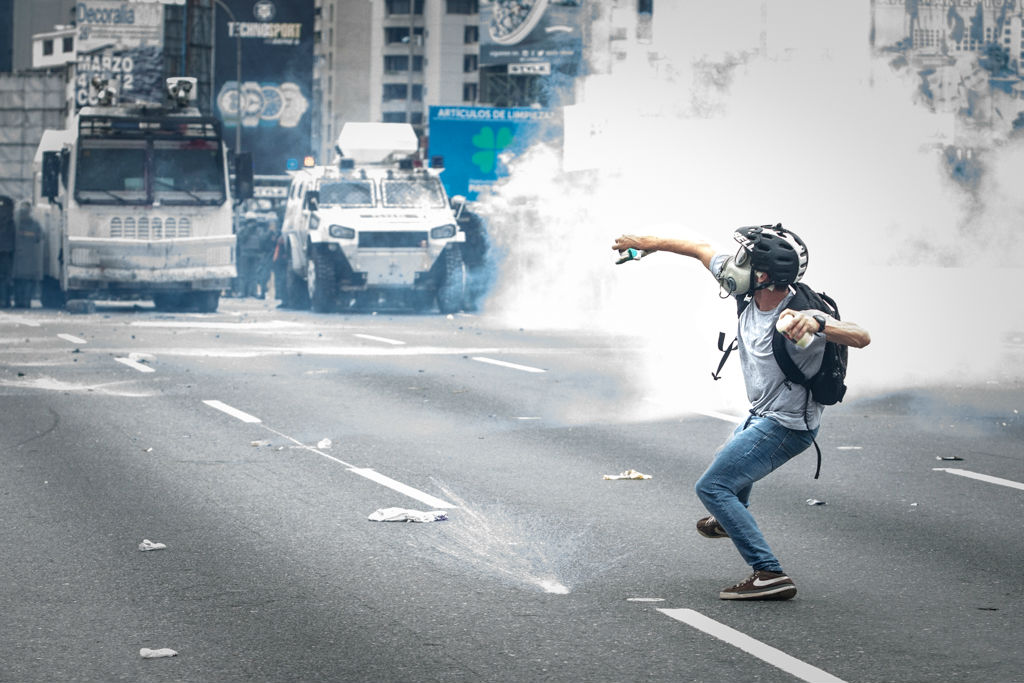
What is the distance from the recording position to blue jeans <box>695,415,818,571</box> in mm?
7047

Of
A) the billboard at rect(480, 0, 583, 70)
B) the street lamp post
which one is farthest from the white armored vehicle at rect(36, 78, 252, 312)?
the street lamp post

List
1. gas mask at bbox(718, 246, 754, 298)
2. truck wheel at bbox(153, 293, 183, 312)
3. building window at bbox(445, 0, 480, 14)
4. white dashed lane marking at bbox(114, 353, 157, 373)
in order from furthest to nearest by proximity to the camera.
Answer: building window at bbox(445, 0, 480, 14) → truck wheel at bbox(153, 293, 183, 312) → white dashed lane marking at bbox(114, 353, 157, 373) → gas mask at bbox(718, 246, 754, 298)

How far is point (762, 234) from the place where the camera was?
6895mm

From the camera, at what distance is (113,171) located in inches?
1078

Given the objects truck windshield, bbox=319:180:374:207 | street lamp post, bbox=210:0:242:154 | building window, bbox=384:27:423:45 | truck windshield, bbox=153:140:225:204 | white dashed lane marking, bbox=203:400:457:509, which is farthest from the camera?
building window, bbox=384:27:423:45

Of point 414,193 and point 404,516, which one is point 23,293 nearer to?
point 414,193

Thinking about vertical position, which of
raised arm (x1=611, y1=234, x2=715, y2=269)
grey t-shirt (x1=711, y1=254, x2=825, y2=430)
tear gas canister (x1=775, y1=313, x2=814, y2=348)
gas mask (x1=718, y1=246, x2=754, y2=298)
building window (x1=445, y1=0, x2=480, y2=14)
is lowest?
grey t-shirt (x1=711, y1=254, x2=825, y2=430)

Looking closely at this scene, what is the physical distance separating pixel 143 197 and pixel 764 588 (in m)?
21.9

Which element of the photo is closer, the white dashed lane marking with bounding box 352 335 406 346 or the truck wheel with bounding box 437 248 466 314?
the white dashed lane marking with bounding box 352 335 406 346

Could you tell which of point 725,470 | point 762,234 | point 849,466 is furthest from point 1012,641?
point 849,466

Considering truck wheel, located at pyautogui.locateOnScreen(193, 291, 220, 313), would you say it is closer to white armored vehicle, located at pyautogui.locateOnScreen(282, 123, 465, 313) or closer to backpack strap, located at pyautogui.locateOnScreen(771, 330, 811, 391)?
white armored vehicle, located at pyautogui.locateOnScreen(282, 123, 465, 313)

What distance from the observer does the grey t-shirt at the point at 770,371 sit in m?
6.93

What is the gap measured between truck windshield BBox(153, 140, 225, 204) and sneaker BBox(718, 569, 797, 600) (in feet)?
71.3

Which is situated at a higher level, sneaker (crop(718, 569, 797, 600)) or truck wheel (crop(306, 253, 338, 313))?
truck wheel (crop(306, 253, 338, 313))
